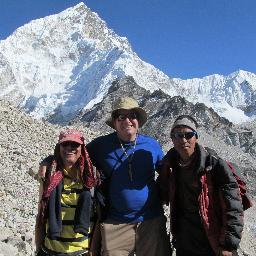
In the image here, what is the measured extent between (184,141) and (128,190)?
88 centimetres

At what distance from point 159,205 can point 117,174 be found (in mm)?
670

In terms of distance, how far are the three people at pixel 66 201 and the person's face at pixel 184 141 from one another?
38.7 inches

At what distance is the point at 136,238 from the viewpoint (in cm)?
591

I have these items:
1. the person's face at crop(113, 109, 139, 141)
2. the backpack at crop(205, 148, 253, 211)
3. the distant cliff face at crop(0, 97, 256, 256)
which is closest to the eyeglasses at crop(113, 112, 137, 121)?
the person's face at crop(113, 109, 139, 141)

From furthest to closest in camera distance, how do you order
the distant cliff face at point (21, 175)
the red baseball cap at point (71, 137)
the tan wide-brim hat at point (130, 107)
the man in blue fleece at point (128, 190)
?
the distant cliff face at point (21, 175) < the tan wide-brim hat at point (130, 107) < the man in blue fleece at point (128, 190) < the red baseball cap at point (71, 137)

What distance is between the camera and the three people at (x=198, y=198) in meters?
5.23

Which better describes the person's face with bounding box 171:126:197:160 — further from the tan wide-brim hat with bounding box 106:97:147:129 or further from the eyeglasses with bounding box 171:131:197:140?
the tan wide-brim hat with bounding box 106:97:147:129

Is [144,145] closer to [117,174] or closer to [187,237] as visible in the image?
[117,174]

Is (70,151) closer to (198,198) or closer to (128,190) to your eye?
(128,190)

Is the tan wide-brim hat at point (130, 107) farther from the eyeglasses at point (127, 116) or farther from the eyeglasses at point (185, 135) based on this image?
the eyeglasses at point (185, 135)

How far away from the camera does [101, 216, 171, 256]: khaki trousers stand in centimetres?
584

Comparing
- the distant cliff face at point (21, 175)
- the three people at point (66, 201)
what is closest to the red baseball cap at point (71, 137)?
the three people at point (66, 201)

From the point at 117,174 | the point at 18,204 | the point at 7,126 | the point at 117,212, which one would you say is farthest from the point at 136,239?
the point at 7,126

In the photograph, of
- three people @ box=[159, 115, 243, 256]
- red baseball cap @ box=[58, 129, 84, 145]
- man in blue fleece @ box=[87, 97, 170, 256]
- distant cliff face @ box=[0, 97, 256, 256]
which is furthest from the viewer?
distant cliff face @ box=[0, 97, 256, 256]
